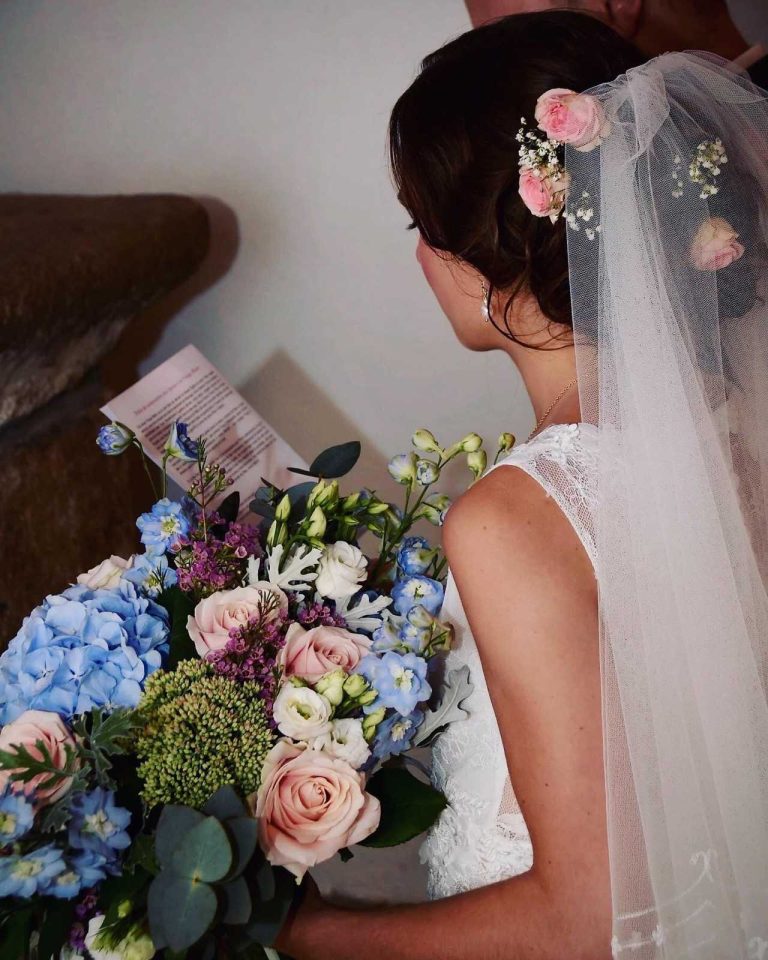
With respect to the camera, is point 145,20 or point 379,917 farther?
point 145,20

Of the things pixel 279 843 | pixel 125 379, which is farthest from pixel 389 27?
pixel 279 843

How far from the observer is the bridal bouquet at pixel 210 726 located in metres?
0.74

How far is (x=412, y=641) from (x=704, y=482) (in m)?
0.29

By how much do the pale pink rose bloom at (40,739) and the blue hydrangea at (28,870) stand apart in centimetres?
5

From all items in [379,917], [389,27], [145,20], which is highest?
[145,20]

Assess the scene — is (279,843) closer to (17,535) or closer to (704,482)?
(704,482)

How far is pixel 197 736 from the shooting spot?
805 millimetres

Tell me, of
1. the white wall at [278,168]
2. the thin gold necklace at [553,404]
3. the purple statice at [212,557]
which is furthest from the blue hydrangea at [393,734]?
the white wall at [278,168]

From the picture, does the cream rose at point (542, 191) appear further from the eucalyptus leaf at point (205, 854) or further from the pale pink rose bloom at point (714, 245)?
the eucalyptus leaf at point (205, 854)

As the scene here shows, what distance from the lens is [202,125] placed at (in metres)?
1.78

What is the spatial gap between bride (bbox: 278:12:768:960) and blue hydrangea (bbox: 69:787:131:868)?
26 centimetres

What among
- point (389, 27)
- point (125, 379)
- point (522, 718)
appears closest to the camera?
point (522, 718)

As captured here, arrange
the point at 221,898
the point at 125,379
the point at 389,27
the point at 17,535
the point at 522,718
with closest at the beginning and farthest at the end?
the point at 221,898
the point at 522,718
the point at 17,535
the point at 389,27
the point at 125,379

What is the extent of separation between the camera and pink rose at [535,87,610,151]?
2.72ft
